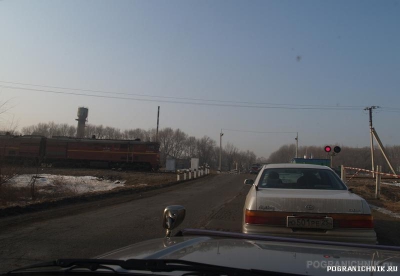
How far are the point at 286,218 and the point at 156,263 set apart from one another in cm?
287

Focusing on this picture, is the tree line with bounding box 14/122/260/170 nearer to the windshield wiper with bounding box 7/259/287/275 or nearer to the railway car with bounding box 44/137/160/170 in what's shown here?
the railway car with bounding box 44/137/160/170

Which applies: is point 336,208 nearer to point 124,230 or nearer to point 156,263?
point 156,263

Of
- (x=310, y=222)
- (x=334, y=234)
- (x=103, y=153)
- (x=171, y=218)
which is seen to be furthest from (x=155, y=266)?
(x=103, y=153)

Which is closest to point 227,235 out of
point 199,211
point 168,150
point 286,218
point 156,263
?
point 286,218

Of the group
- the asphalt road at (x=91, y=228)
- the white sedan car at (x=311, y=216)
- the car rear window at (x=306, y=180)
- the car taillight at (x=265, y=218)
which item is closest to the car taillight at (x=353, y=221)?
the white sedan car at (x=311, y=216)

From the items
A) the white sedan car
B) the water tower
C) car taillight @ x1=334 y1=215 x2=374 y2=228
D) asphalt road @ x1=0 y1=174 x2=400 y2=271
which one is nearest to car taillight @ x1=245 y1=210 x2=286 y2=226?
the white sedan car

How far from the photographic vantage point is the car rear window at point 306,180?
5648mm

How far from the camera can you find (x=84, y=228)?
7914mm

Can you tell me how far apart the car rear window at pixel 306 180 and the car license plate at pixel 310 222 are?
1033 mm

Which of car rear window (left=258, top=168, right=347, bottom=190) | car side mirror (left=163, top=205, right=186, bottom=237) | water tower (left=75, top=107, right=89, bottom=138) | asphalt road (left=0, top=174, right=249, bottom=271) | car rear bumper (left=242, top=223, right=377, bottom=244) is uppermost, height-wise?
water tower (left=75, top=107, right=89, bottom=138)

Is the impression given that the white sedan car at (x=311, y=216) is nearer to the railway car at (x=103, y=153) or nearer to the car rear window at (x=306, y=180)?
the car rear window at (x=306, y=180)

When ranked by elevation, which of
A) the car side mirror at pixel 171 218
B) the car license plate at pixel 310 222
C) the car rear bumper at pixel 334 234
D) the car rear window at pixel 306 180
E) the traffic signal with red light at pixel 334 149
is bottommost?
the car rear bumper at pixel 334 234

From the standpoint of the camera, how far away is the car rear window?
18.5 feet

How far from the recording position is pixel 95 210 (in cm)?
1109
